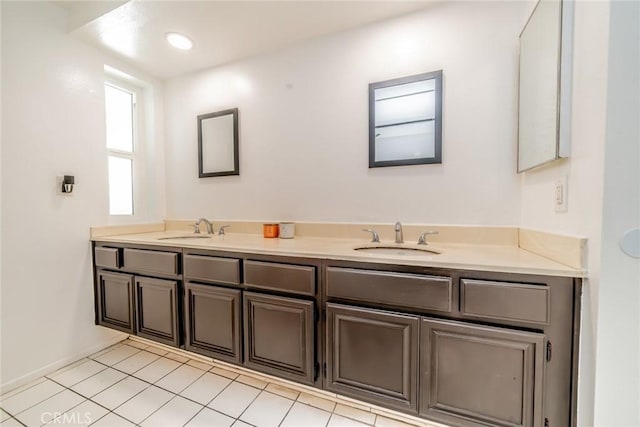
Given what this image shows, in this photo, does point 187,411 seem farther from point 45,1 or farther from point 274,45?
point 45,1

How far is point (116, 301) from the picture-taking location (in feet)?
6.38

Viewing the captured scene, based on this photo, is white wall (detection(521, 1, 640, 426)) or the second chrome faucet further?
the second chrome faucet

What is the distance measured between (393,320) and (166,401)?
136cm

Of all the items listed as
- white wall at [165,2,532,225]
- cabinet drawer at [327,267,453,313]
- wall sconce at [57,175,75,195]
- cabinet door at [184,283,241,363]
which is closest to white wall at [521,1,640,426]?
cabinet drawer at [327,267,453,313]

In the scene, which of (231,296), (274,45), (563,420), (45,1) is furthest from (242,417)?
(45,1)

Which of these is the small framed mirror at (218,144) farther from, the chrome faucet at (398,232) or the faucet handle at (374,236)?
the chrome faucet at (398,232)

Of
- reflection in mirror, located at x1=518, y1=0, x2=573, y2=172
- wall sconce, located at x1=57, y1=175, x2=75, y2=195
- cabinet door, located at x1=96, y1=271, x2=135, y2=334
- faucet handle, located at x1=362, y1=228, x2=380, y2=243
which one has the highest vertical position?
reflection in mirror, located at x1=518, y1=0, x2=573, y2=172

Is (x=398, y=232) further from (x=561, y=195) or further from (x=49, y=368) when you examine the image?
(x=49, y=368)

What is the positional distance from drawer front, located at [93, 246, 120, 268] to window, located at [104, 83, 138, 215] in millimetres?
394

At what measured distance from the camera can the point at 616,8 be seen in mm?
806

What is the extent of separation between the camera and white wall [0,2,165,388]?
160 cm

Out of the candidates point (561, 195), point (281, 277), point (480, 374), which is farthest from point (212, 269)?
point (561, 195)

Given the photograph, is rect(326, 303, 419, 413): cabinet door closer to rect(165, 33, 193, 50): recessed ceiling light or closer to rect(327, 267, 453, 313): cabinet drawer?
rect(327, 267, 453, 313): cabinet drawer

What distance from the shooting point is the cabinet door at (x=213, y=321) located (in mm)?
1518
